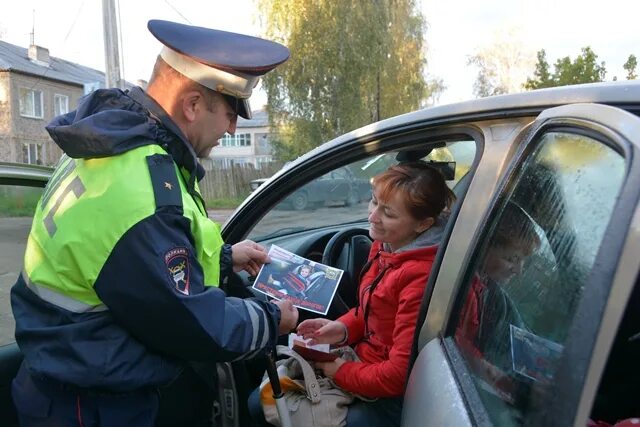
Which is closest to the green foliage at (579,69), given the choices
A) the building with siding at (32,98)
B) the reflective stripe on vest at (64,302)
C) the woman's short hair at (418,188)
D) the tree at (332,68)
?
the tree at (332,68)

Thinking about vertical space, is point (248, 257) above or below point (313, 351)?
above

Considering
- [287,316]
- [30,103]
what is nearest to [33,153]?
[30,103]

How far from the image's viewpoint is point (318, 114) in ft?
71.7

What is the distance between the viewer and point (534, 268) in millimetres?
1190

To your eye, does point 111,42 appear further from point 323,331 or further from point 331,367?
point 331,367

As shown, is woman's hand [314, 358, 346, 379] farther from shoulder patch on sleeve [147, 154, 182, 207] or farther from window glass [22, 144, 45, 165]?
window glass [22, 144, 45, 165]

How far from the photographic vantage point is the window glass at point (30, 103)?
107 ft

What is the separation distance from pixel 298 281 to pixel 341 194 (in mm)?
812

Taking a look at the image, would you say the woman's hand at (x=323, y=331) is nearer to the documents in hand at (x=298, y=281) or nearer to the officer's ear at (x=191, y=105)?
the documents in hand at (x=298, y=281)

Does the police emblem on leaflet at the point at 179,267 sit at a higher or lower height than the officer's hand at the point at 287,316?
higher

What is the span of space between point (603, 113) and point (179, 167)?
3.53 feet

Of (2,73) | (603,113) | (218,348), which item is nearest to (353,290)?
(218,348)

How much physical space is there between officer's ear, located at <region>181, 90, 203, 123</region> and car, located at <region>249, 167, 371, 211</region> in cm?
84

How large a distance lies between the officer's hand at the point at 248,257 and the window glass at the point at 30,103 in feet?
113
